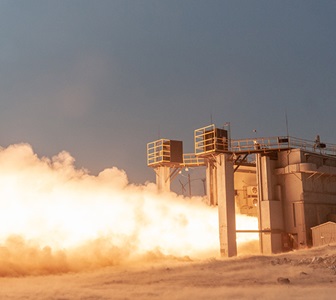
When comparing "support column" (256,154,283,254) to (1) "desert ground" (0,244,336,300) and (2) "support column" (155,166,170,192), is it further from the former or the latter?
(1) "desert ground" (0,244,336,300)

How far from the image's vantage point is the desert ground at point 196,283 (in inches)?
597

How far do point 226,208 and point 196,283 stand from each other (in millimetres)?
16335

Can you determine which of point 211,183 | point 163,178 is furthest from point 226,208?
point 163,178

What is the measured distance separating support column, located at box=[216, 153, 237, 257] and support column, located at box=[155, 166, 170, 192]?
28.7 feet

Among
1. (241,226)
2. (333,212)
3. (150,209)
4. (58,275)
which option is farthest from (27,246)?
(333,212)

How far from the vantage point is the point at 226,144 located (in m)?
36.2

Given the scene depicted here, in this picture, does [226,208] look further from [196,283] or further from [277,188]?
[196,283]

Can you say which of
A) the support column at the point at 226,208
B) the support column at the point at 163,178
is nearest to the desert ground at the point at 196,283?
the support column at the point at 226,208

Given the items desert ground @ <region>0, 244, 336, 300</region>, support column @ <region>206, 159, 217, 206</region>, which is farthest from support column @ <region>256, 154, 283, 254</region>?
desert ground @ <region>0, 244, 336, 300</region>

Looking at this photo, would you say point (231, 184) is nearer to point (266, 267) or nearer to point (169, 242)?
point (169, 242)

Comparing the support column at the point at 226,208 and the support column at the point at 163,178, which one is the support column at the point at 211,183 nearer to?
the support column at the point at 163,178

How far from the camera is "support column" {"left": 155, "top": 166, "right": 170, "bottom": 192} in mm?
42875

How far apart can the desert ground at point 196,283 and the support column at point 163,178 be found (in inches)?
721

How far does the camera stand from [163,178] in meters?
43.1
